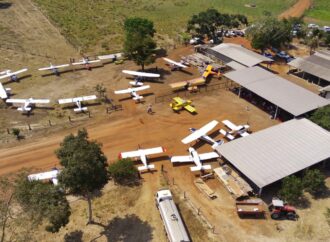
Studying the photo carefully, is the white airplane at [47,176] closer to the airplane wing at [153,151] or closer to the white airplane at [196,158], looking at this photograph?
the airplane wing at [153,151]

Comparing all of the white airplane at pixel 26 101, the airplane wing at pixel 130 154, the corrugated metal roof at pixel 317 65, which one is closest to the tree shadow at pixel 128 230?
the airplane wing at pixel 130 154

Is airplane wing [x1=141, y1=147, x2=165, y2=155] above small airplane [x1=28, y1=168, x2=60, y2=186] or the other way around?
above

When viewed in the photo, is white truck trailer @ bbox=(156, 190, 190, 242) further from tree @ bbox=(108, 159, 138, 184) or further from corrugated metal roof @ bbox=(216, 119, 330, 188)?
corrugated metal roof @ bbox=(216, 119, 330, 188)

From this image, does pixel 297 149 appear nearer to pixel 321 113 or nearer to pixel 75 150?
pixel 321 113

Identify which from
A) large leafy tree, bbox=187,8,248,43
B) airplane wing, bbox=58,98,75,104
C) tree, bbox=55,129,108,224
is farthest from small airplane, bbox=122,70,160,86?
tree, bbox=55,129,108,224

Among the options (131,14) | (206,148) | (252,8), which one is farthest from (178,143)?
(252,8)
